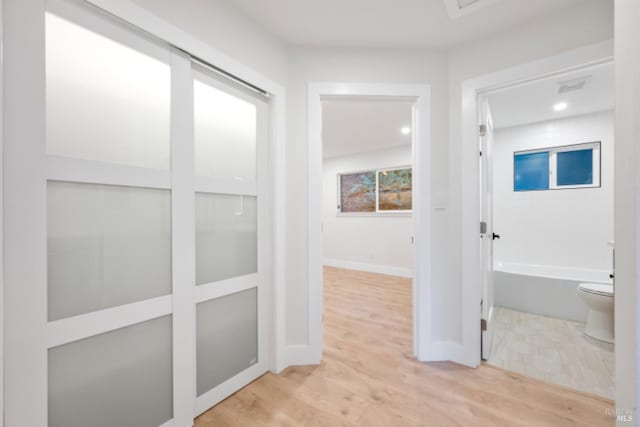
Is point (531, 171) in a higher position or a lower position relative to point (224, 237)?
higher

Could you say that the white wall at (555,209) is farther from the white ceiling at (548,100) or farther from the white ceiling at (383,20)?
the white ceiling at (383,20)

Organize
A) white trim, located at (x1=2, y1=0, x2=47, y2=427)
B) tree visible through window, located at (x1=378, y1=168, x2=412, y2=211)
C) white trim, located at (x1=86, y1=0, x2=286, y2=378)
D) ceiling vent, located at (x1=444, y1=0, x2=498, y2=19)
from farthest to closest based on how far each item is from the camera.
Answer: tree visible through window, located at (x1=378, y1=168, x2=412, y2=211) → white trim, located at (x1=86, y1=0, x2=286, y2=378) → ceiling vent, located at (x1=444, y1=0, x2=498, y2=19) → white trim, located at (x1=2, y1=0, x2=47, y2=427)

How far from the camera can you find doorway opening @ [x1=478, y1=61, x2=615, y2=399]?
216 cm

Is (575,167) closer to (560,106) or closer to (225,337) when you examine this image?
(560,106)

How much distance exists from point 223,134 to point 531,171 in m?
4.24

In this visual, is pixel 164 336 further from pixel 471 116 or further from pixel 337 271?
pixel 337 271

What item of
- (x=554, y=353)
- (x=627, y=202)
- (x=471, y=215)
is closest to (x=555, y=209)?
(x=554, y=353)

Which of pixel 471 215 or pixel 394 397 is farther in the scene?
pixel 471 215

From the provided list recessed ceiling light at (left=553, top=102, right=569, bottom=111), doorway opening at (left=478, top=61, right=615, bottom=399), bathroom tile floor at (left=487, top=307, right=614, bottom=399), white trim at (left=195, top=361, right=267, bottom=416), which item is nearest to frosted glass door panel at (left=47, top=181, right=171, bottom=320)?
white trim at (left=195, top=361, right=267, bottom=416)

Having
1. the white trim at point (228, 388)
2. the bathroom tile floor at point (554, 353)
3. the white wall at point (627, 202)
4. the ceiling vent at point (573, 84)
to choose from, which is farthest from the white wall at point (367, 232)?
the white wall at point (627, 202)

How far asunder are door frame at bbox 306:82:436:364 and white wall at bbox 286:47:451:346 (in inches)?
1.8

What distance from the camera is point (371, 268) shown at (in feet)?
17.9

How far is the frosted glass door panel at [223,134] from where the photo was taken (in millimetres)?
1582

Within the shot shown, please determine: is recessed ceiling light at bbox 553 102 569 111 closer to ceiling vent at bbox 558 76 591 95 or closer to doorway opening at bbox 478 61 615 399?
doorway opening at bbox 478 61 615 399
